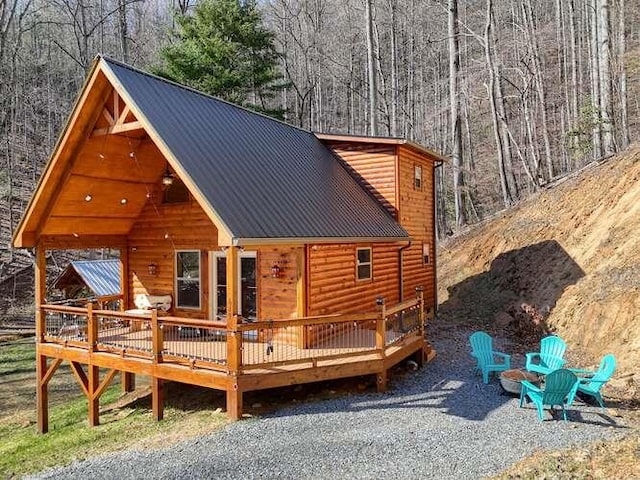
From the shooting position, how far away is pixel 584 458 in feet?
20.6

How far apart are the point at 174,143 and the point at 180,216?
368cm

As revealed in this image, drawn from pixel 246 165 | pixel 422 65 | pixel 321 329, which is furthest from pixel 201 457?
pixel 422 65

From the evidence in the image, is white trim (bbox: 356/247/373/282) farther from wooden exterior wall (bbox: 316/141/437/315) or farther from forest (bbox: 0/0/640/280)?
forest (bbox: 0/0/640/280)

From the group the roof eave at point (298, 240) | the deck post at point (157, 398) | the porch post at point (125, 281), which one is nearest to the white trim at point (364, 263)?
the roof eave at point (298, 240)

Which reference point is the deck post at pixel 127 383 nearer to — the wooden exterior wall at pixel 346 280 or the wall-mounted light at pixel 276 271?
the wall-mounted light at pixel 276 271

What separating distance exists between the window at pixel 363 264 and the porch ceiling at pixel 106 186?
5.45 metres

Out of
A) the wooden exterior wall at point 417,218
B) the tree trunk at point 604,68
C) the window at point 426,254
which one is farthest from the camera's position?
the tree trunk at point 604,68

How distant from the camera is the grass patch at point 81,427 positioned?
8.37 meters

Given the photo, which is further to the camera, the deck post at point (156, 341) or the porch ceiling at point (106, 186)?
the porch ceiling at point (106, 186)

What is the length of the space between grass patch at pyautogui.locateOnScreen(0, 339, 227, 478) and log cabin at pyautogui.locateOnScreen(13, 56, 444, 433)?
0.52m

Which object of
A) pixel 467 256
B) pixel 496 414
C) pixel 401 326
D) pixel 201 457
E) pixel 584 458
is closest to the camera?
pixel 584 458

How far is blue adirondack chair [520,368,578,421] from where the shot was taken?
299 inches

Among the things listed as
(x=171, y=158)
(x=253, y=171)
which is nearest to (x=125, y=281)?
(x=253, y=171)

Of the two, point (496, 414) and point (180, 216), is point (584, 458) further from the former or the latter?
point (180, 216)
